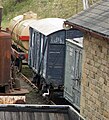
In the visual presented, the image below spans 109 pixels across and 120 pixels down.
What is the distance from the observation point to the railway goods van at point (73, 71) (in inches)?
587

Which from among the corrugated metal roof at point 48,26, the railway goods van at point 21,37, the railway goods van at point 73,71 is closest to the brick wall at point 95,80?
the railway goods van at point 73,71

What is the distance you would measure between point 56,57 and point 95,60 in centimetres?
697

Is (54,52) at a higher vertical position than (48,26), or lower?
lower

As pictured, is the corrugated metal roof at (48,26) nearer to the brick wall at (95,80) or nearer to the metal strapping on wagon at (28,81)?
the metal strapping on wagon at (28,81)

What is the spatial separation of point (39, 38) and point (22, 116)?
12.0 metres

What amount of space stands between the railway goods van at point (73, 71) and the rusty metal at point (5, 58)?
2.14m

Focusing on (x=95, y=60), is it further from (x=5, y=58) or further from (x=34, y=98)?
(x=34, y=98)

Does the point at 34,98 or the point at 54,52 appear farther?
the point at 34,98

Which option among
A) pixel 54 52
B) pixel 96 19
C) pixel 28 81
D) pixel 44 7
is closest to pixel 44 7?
pixel 44 7

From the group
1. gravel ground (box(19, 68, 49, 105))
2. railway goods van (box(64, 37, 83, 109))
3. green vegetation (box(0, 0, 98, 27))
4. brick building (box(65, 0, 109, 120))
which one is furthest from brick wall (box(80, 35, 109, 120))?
green vegetation (box(0, 0, 98, 27))

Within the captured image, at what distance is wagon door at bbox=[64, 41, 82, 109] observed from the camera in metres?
14.9

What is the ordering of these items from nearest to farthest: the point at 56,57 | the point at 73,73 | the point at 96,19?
the point at 96,19 → the point at 73,73 → the point at 56,57

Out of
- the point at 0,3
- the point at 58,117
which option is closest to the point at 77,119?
the point at 58,117

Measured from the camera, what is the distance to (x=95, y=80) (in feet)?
35.1
